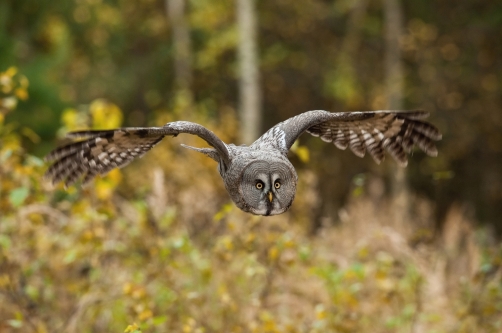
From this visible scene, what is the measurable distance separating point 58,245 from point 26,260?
0.24 m

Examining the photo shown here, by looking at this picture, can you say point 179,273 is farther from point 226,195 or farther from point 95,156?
point 226,195

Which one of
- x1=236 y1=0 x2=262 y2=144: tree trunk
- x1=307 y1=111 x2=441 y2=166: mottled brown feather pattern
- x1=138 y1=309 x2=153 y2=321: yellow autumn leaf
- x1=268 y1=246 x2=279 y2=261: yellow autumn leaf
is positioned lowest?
x1=138 y1=309 x2=153 y2=321: yellow autumn leaf

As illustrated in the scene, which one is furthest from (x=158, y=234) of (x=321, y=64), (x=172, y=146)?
(x=321, y=64)

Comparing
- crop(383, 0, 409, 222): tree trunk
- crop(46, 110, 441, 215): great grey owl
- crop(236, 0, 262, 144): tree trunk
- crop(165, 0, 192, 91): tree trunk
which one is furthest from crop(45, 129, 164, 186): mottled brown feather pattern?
crop(165, 0, 192, 91): tree trunk

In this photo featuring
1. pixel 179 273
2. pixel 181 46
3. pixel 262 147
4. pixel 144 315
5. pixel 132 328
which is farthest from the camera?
pixel 181 46

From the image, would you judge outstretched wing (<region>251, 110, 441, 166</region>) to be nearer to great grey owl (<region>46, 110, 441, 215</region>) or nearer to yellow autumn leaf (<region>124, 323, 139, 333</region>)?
great grey owl (<region>46, 110, 441, 215</region>)

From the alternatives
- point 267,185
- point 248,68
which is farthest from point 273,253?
point 248,68

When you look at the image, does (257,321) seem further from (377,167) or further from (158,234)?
(377,167)

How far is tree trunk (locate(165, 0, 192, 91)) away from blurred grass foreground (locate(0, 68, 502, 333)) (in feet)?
31.1

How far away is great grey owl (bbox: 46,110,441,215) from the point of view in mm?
2787

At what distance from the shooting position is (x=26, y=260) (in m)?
4.66

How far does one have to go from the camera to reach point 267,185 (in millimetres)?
2754

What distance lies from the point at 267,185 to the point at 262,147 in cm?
30

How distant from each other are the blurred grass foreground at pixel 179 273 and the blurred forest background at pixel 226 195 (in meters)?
0.02
